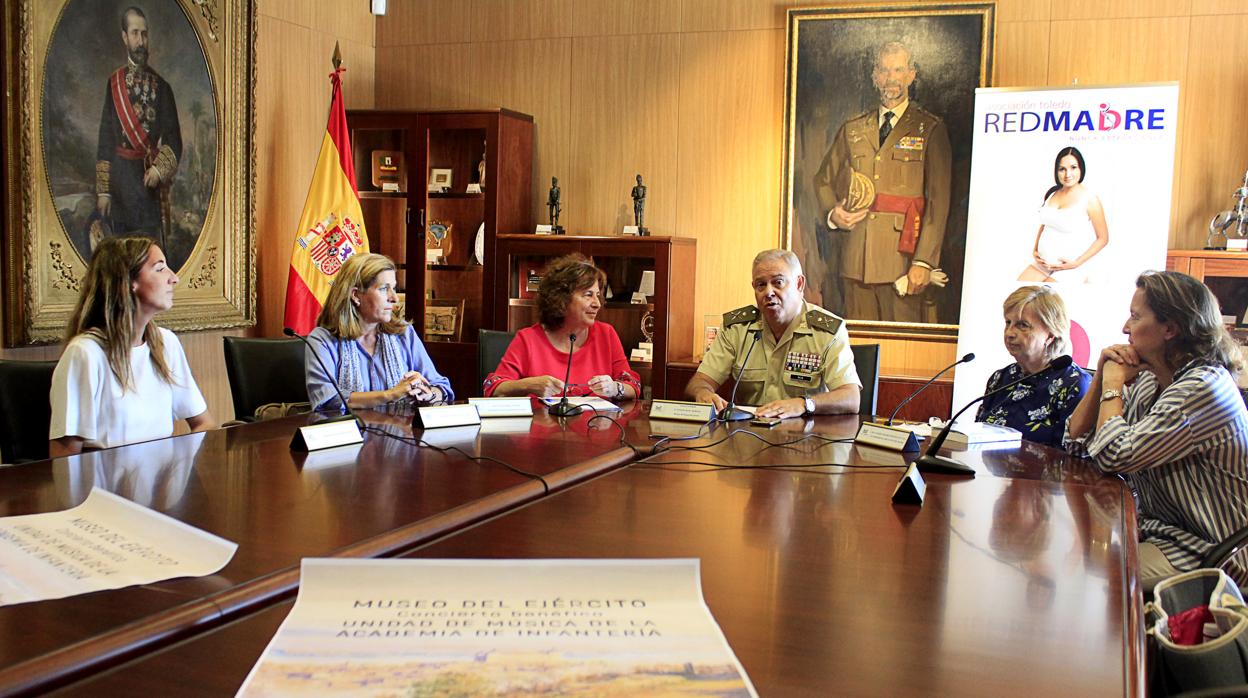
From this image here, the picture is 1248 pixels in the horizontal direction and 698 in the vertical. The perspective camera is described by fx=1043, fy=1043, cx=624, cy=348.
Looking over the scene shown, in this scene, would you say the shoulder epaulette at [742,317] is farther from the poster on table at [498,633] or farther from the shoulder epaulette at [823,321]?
the poster on table at [498,633]

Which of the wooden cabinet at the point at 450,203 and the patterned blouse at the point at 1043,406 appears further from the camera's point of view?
the wooden cabinet at the point at 450,203

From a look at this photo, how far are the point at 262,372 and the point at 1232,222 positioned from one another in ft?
14.3

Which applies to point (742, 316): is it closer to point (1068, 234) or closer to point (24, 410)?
point (1068, 234)

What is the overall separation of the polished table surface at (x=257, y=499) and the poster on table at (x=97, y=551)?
0.04m

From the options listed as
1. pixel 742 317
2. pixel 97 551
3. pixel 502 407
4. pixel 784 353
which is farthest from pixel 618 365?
pixel 97 551

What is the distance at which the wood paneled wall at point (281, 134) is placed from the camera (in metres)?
5.63

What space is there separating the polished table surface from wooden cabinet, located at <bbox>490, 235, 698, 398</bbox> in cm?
261

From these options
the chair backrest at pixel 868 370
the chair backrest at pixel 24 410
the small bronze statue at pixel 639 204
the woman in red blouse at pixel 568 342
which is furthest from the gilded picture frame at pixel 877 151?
the chair backrest at pixel 24 410

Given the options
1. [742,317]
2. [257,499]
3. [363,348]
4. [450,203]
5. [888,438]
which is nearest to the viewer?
[257,499]

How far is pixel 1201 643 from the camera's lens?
1840mm

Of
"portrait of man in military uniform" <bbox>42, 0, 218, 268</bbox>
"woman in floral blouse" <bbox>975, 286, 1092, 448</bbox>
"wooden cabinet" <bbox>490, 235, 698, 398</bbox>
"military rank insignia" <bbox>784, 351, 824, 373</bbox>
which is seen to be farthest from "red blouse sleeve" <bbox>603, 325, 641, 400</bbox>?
"portrait of man in military uniform" <bbox>42, 0, 218, 268</bbox>

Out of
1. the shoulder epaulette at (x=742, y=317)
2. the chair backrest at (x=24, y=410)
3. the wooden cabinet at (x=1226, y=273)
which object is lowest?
the chair backrest at (x=24, y=410)

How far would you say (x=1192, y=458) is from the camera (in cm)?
259

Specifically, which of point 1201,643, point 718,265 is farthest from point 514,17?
point 1201,643
